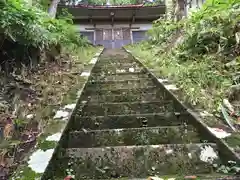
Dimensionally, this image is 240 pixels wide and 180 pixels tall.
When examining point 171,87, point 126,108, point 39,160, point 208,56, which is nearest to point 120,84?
point 171,87

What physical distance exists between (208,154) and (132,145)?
0.70m

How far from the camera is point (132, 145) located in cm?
265

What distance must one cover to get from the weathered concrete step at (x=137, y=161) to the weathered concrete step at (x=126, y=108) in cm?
116

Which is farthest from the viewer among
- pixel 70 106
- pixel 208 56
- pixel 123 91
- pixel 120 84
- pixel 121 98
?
pixel 120 84

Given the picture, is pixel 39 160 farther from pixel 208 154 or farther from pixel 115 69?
pixel 115 69

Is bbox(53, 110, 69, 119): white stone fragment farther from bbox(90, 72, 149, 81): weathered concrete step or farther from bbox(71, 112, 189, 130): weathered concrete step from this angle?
bbox(90, 72, 149, 81): weathered concrete step

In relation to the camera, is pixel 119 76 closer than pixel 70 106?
No

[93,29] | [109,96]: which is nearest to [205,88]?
[109,96]

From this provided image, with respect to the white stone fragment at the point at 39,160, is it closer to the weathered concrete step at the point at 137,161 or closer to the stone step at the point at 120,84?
the weathered concrete step at the point at 137,161

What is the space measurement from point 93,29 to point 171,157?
13.7 m

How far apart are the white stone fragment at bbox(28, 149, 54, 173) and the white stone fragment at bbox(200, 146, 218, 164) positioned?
1.26m

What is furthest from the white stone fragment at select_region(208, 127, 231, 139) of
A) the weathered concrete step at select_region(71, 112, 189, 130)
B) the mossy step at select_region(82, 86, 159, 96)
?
the mossy step at select_region(82, 86, 159, 96)

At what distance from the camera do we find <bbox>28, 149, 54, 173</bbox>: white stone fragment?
2.01 meters

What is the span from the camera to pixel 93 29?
50.1 feet
